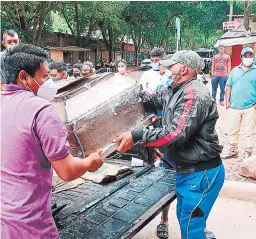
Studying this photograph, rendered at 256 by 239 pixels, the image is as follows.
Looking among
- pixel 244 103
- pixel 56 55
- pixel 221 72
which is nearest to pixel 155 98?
pixel 244 103

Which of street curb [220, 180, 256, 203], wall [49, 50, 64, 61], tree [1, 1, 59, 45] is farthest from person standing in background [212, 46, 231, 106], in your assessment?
wall [49, 50, 64, 61]

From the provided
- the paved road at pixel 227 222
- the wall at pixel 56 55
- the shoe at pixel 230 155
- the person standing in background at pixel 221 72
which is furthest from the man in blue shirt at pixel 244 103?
the wall at pixel 56 55

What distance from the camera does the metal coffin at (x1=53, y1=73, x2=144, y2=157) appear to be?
2.05 meters

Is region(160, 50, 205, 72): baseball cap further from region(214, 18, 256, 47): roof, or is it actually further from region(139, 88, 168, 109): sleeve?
region(214, 18, 256, 47): roof

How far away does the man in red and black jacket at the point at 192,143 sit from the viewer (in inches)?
90.0

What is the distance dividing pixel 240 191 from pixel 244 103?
1.75 m

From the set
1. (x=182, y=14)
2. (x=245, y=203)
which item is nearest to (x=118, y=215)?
(x=245, y=203)

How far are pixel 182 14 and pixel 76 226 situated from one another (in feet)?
106

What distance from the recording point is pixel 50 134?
4.64 feet

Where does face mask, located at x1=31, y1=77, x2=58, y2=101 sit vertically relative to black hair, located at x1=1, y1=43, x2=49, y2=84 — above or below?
below

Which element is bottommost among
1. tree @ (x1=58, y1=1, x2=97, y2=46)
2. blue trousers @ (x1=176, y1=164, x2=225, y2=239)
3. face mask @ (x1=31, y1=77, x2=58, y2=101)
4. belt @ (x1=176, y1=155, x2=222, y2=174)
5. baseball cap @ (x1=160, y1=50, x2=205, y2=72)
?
blue trousers @ (x1=176, y1=164, x2=225, y2=239)

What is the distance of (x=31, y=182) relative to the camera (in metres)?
1.51

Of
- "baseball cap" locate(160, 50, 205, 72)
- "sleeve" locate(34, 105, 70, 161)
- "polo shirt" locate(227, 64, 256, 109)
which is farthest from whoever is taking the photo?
"polo shirt" locate(227, 64, 256, 109)

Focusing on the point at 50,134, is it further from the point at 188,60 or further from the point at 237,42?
the point at 237,42
